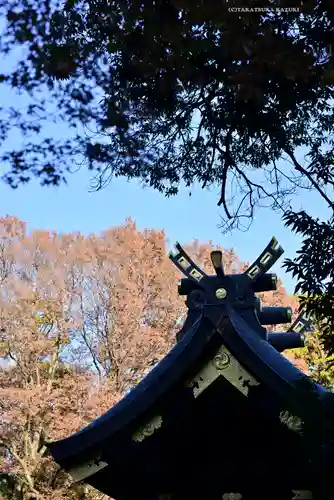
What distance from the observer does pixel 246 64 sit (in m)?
3.61

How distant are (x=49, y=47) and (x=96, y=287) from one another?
47.9ft

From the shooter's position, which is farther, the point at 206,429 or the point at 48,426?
the point at 48,426

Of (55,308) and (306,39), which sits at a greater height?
(55,308)

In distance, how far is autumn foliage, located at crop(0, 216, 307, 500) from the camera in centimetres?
1667

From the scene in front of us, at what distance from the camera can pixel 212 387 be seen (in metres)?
4.54

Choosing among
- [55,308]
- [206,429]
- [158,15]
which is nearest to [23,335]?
[55,308]

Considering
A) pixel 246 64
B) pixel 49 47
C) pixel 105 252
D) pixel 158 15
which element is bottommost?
pixel 246 64

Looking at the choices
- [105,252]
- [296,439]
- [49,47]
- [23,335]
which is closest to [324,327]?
[296,439]

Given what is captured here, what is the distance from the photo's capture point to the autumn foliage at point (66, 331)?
16.7 meters

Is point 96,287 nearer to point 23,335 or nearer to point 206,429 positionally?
point 23,335

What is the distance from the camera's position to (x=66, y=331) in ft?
58.7

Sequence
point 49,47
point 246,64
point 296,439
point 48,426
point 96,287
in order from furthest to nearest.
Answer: point 96,287, point 48,426, point 296,439, point 49,47, point 246,64

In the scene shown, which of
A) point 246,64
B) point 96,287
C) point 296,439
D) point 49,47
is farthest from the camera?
point 96,287

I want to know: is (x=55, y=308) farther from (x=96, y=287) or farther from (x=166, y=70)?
(x=166, y=70)
